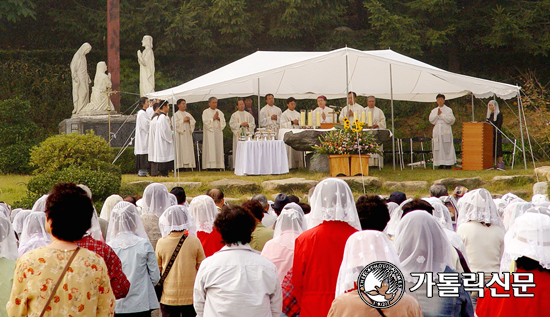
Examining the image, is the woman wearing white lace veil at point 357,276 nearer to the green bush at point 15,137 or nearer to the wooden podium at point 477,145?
the wooden podium at point 477,145

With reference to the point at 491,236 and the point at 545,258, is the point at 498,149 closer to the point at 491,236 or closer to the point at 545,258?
the point at 491,236

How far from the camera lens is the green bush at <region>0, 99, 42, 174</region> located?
19000 mm

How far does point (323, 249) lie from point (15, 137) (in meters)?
17.1

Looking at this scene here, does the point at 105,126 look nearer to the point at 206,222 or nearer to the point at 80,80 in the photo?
the point at 80,80

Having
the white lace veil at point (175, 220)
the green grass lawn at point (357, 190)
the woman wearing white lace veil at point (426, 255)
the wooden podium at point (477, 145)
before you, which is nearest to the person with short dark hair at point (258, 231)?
the white lace veil at point (175, 220)

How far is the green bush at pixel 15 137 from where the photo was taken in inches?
748

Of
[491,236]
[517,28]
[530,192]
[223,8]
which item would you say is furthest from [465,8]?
[491,236]

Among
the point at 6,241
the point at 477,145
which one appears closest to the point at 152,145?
the point at 477,145

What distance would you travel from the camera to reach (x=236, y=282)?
4121 millimetres

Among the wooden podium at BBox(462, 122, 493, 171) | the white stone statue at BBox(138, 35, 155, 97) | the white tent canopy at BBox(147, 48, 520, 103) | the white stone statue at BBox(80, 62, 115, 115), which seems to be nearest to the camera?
the wooden podium at BBox(462, 122, 493, 171)

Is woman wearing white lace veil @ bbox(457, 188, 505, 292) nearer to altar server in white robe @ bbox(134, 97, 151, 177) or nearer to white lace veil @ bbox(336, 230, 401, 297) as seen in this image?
white lace veil @ bbox(336, 230, 401, 297)

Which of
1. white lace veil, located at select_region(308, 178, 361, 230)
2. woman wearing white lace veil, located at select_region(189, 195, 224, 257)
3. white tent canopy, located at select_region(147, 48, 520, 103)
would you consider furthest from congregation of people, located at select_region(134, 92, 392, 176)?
white lace veil, located at select_region(308, 178, 361, 230)

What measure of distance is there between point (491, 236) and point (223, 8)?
20.2 m

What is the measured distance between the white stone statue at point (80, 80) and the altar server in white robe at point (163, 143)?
192 inches
